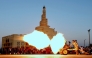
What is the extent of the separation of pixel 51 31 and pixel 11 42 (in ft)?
82.9

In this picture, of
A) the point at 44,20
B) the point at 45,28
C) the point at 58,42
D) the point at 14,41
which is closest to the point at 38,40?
the point at 58,42

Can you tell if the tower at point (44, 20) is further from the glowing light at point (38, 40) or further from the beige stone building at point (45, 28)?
the glowing light at point (38, 40)

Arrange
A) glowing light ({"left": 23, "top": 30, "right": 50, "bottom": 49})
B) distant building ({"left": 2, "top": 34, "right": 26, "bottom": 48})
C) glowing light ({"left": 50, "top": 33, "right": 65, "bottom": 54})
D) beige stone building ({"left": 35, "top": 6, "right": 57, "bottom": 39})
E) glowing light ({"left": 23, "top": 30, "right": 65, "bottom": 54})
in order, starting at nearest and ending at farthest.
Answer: glowing light ({"left": 50, "top": 33, "right": 65, "bottom": 54}) → glowing light ({"left": 23, "top": 30, "right": 65, "bottom": 54}) → glowing light ({"left": 23, "top": 30, "right": 50, "bottom": 49}) → distant building ({"left": 2, "top": 34, "right": 26, "bottom": 48}) → beige stone building ({"left": 35, "top": 6, "right": 57, "bottom": 39})

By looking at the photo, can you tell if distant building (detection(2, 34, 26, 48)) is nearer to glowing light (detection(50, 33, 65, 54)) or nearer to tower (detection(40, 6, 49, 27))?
tower (detection(40, 6, 49, 27))

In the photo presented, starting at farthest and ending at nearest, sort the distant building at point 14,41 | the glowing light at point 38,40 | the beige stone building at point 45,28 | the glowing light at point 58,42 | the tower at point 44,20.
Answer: the tower at point 44,20 < the beige stone building at point 45,28 < the distant building at point 14,41 < the glowing light at point 38,40 < the glowing light at point 58,42

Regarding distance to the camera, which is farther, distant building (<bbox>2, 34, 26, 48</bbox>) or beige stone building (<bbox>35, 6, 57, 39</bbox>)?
beige stone building (<bbox>35, 6, 57, 39</bbox>)

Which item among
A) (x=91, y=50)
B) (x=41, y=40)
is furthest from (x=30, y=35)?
(x=91, y=50)

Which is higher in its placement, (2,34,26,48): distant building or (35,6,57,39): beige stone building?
(35,6,57,39): beige stone building

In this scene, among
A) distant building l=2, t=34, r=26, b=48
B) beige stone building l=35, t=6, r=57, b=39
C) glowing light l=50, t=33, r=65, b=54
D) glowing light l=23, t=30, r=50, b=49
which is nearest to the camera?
glowing light l=50, t=33, r=65, b=54

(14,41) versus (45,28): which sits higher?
(45,28)

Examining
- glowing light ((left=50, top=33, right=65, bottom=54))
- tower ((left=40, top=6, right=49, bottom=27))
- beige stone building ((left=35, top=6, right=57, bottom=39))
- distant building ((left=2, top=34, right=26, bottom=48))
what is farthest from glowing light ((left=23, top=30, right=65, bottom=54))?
tower ((left=40, top=6, right=49, bottom=27))

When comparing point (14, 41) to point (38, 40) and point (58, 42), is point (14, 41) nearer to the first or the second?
point (38, 40)

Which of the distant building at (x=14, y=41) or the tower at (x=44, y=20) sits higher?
the tower at (x=44, y=20)

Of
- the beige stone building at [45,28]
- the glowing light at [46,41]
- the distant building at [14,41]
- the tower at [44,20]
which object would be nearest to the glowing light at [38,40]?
the glowing light at [46,41]
